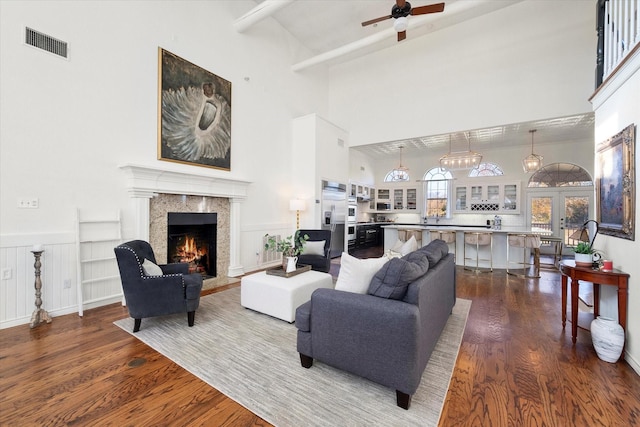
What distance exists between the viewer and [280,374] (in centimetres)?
215

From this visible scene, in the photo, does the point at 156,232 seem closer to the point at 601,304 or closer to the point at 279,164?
the point at 279,164

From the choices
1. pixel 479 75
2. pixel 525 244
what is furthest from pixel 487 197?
pixel 479 75

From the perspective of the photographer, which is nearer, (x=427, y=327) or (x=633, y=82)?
(x=427, y=327)

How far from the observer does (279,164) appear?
6.26 metres

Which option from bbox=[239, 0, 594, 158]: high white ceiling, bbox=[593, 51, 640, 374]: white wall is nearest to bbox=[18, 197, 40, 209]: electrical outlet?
bbox=[239, 0, 594, 158]: high white ceiling

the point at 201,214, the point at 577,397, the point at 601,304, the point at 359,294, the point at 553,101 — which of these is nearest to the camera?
the point at 577,397

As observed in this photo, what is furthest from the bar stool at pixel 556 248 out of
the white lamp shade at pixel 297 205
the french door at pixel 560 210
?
the white lamp shade at pixel 297 205

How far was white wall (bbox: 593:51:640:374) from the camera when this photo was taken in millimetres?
2262

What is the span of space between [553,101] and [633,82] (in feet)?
11.6

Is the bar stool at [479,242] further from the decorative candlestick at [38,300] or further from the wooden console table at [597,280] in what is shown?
the decorative candlestick at [38,300]

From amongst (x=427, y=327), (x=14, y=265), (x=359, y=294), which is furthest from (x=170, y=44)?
(x=427, y=327)

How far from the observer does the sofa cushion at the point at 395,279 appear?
192cm

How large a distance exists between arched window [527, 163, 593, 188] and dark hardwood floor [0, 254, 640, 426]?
7.05 metres

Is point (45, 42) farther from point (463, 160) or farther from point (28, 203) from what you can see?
point (463, 160)
